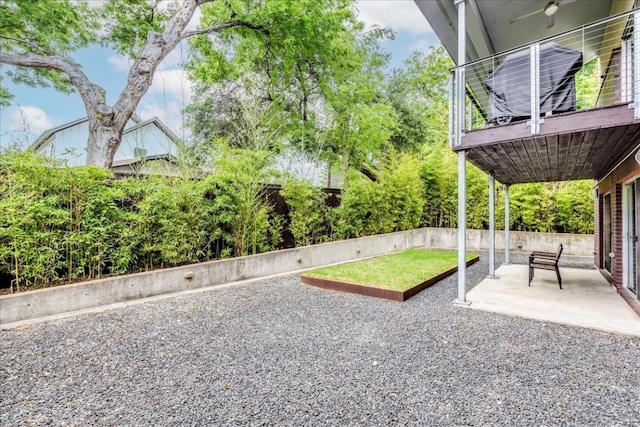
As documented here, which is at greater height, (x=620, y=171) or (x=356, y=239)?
(x=620, y=171)

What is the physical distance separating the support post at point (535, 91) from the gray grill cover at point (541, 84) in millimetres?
267

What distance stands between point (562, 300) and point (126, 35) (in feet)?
42.6

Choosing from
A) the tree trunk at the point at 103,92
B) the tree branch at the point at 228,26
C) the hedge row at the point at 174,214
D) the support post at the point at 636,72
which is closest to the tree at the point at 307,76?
the tree branch at the point at 228,26

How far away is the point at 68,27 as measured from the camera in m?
9.23

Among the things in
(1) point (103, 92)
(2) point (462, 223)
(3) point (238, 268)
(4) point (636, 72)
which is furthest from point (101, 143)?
(4) point (636, 72)

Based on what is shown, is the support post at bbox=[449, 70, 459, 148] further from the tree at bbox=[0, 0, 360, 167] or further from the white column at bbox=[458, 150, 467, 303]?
Answer: the tree at bbox=[0, 0, 360, 167]

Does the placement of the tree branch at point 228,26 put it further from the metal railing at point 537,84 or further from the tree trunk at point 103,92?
the metal railing at point 537,84

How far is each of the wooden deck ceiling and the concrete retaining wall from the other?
147 inches

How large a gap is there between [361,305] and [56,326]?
3.61 meters

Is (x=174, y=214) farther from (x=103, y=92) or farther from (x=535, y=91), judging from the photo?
(x=103, y=92)

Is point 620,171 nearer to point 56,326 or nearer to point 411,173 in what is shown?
point 411,173

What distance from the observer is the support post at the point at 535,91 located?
361 cm

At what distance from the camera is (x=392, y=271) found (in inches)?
240

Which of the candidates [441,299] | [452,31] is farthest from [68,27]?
[441,299]
